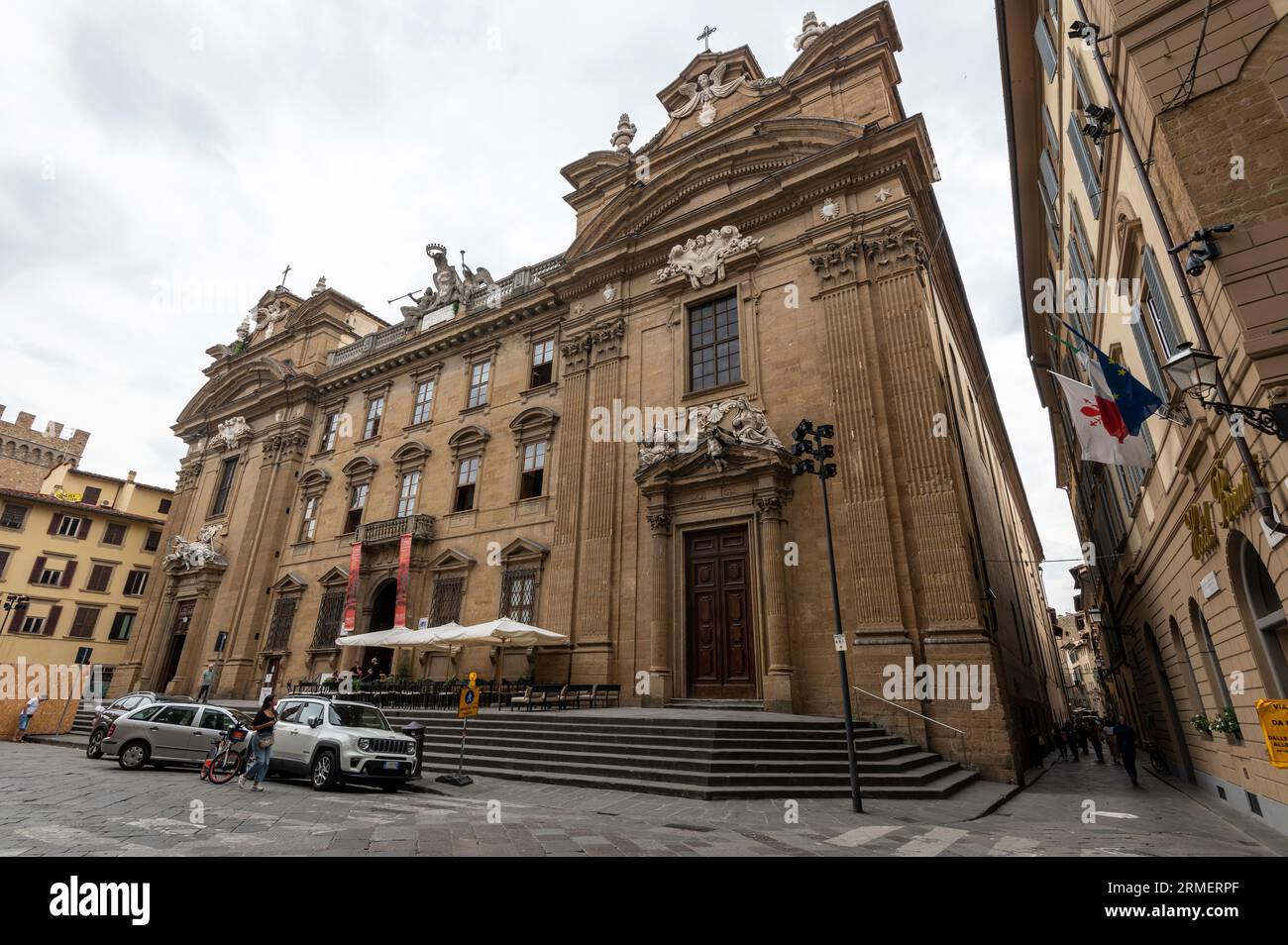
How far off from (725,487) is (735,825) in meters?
9.77

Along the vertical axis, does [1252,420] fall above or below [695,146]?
below

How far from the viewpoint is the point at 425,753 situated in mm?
13250

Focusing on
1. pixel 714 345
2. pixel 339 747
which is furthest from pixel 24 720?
pixel 714 345

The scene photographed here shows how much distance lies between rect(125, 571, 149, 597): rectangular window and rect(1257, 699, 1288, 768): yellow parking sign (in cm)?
5081

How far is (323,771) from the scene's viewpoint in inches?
396

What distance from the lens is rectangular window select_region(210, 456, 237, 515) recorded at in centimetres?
3025

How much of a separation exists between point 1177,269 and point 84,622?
51.5m

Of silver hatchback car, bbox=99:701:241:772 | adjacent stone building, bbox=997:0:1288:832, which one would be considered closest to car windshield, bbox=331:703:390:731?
silver hatchback car, bbox=99:701:241:772

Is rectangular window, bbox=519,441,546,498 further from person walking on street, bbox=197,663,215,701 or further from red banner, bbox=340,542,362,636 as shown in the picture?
person walking on street, bbox=197,663,215,701

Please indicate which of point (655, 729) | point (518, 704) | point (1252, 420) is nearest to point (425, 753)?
point (518, 704)

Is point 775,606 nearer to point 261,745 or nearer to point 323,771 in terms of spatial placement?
point 323,771

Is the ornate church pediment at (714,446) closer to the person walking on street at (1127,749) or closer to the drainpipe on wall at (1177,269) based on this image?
the drainpipe on wall at (1177,269)

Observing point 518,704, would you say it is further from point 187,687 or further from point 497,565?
point 187,687

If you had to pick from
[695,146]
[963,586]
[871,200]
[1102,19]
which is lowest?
[963,586]
